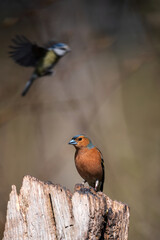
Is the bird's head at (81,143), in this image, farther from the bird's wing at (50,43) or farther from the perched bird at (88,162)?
the bird's wing at (50,43)

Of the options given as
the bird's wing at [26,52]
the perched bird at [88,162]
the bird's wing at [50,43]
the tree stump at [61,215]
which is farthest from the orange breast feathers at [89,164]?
the bird's wing at [50,43]

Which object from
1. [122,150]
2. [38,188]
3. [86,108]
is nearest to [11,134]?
[86,108]

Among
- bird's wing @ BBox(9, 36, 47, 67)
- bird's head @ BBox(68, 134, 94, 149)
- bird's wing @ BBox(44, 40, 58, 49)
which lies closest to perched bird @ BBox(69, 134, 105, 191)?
bird's head @ BBox(68, 134, 94, 149)

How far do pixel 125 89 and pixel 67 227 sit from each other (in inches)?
224

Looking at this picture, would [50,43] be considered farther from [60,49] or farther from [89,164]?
[89,164]

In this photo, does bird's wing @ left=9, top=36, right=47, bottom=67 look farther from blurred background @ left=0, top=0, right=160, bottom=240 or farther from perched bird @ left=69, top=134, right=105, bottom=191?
perched bird @ left=69, top=134, right=105, bottom=191

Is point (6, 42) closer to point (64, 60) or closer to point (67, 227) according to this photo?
point (64, 60)

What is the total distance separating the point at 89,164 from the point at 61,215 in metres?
1.99

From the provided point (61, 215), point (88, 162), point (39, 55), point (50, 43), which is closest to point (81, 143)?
point (88, 162)

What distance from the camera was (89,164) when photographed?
468 centimetres

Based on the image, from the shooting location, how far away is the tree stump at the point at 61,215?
8.70 feet

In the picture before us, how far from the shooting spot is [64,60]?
7.62 metres

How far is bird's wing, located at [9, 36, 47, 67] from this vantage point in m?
5.88

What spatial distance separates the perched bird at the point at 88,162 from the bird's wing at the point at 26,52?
179cm
